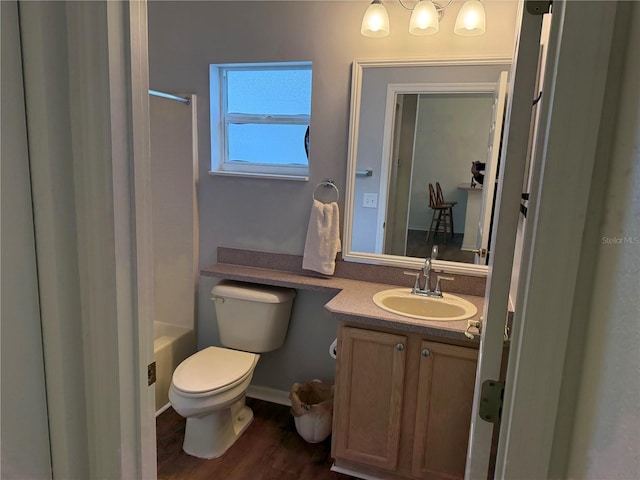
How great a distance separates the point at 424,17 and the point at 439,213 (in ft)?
2.93

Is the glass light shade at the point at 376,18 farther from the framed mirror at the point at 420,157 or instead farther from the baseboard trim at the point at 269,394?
the baseboard trim at the point at 269,394

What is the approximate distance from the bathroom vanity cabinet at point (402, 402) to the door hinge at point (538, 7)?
133 centimetres

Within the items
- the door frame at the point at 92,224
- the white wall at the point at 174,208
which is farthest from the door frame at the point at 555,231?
the white wall at the point at 174,208

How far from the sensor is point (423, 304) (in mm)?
2113

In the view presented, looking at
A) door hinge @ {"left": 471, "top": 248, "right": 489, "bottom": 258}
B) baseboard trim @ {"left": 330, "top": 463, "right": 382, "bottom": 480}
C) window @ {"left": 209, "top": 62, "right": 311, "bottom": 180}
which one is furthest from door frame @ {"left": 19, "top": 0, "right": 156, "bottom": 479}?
door hinge @ {"left": 471, "top": 248, "right": 489, "bottom": 258}

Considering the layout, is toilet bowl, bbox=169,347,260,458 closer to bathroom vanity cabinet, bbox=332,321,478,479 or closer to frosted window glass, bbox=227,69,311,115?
bathroom vanity cabinet, bbox=332,321,478,479

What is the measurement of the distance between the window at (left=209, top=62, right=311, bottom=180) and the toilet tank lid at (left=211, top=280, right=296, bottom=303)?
2.01 ft

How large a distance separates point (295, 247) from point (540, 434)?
182 centimetres

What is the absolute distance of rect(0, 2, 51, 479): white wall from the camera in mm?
850

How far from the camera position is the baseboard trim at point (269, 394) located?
2.68 meters

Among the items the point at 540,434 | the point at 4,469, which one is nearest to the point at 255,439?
the point at 4,469

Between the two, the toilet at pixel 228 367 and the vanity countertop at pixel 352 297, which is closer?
the vanity countertop at pixel 352 297

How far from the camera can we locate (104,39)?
849 millimetres

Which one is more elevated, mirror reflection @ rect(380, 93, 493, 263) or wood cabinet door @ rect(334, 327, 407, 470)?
mirror reflection @ rect(380, 93, 493, 263)
